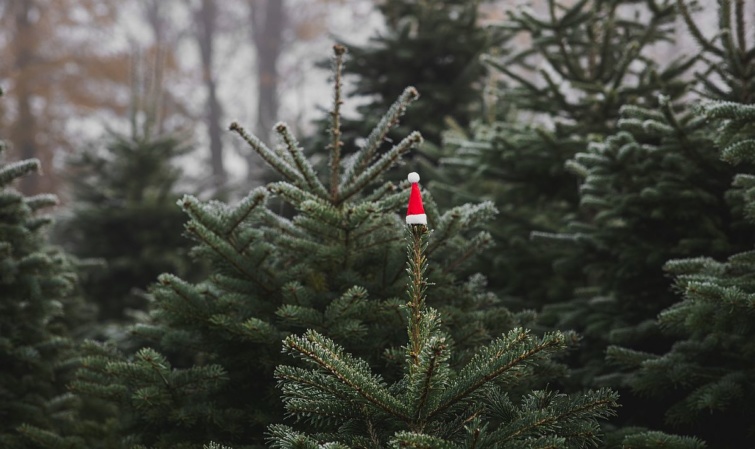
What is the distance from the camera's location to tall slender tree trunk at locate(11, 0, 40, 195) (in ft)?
41.2

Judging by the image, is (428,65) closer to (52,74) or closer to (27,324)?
(27,324)

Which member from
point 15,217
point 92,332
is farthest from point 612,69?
point 92,332

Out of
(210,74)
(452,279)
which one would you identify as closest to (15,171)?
(452,279)

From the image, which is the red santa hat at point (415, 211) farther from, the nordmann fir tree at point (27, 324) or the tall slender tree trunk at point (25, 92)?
the tall slender tree trunk at point (25, 92)

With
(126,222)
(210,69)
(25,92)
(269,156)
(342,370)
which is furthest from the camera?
(210,69)

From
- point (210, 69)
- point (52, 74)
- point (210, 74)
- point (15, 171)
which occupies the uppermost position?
point (210, 69)

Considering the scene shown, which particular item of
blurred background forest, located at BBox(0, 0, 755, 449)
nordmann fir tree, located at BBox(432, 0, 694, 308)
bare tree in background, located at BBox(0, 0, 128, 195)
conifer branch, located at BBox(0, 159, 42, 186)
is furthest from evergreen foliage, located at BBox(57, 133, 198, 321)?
bare tree in background, located at BBox(0, 0, 128, 195)

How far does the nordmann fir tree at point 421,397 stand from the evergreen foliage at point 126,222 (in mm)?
4575

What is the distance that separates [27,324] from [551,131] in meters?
3.36

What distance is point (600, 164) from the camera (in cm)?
323

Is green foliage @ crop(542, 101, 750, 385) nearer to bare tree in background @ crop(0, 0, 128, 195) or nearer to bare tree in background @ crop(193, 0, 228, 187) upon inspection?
bare tree in background @ crop(0, 0, 128, 195)

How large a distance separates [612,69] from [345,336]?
3.13 m

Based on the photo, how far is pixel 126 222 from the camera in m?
6.54

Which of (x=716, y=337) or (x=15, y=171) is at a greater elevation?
(x=15, y=171)
